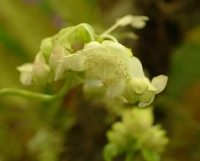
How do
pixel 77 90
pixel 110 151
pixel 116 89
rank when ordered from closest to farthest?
pixel 116 89
pixel 110 151
pixel 77 90

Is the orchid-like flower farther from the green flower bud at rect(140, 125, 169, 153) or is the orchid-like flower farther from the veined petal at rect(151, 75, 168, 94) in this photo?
the green flower bud at rect(140, 125, 169, 153)

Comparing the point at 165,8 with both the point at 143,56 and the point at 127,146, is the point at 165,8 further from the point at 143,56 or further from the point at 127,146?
the point at 127,146

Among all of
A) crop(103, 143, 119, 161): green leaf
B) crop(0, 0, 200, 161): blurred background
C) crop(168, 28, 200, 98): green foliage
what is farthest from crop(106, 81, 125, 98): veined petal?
crop(168, 28, 200, 98): green foliage

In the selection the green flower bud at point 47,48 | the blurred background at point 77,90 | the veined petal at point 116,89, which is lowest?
the veined petal at point 116,89

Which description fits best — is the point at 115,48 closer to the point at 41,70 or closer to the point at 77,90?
the point at 41,70

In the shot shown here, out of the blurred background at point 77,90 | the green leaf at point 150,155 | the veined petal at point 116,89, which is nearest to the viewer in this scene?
the veined petal at point 116,89

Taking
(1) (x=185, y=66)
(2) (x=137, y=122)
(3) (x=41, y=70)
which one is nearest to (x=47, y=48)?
(3) (x=41, y=70)

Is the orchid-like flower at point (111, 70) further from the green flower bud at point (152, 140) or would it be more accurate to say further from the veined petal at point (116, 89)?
the green flower bud at point (152, 140)

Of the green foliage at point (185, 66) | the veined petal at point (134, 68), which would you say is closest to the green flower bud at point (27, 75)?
the veined petal at point (134, 68)

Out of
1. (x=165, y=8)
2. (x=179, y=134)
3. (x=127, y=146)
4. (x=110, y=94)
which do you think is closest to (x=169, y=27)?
(x=165, y=8)
